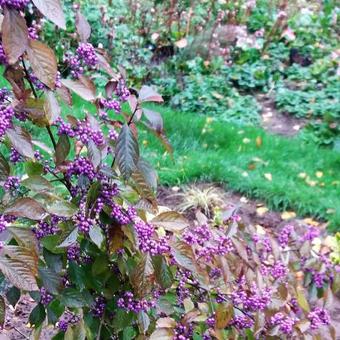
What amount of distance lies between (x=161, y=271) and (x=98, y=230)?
187 mm

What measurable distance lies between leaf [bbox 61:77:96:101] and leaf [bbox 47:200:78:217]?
0.23 meters

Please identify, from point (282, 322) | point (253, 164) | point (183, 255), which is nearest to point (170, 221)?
point (183, 255)

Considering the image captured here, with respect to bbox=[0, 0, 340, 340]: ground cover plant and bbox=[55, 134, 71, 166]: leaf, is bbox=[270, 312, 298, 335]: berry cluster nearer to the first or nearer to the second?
bbox=[0, 0, 340, 340]: ground cover plant

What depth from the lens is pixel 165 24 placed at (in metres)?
7.79

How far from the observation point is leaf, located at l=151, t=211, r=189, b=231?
1499 mm

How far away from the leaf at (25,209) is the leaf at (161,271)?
0.29 meters

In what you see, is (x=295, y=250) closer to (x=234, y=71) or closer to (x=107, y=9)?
(x=234, y=71)

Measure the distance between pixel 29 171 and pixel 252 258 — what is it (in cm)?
89

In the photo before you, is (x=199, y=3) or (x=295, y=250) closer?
(x=295, y=250)

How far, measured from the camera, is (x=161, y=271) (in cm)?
148

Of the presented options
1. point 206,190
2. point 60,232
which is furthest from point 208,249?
point 206,190

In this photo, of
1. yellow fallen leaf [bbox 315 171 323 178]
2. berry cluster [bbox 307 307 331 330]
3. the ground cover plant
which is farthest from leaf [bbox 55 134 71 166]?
yellow fallen leaf [bbox 315 171 323 178]

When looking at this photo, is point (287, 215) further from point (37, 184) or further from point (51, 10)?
point (51, 10)

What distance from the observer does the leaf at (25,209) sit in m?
1.29
